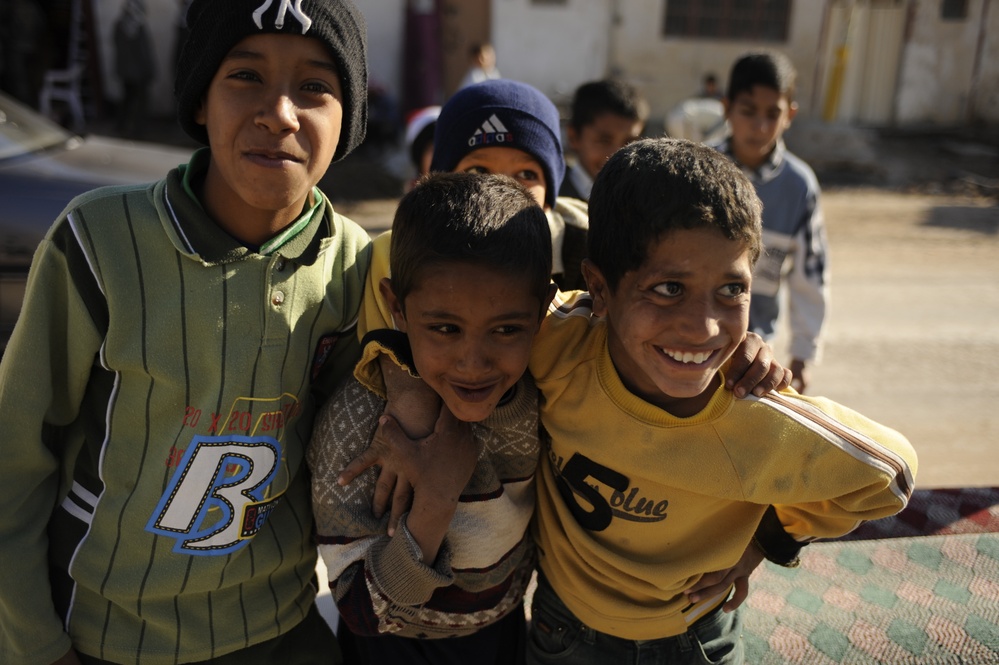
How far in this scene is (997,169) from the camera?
1375 centimetres

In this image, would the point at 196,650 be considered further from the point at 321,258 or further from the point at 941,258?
the point at 941,258

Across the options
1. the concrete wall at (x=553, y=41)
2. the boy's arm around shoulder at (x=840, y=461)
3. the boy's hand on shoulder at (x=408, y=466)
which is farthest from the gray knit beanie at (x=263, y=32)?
the concrete wall at (x=553, y=41)

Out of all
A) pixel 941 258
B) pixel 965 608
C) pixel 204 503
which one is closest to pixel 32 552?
pixel 204 503

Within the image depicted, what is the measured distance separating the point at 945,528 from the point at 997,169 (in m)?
13.4

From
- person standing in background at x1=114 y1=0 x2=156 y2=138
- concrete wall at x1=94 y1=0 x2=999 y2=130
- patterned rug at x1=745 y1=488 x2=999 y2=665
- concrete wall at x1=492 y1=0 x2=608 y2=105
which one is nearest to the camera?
patterned rug at x1=745 y1=488 x2=999 y2=665

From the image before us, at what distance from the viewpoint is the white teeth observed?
1546 mm

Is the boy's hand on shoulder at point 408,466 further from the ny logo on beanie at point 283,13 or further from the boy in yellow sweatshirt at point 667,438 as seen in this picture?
the ny logo on beanie at point 283,13

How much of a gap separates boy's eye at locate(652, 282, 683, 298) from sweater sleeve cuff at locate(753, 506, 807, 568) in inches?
24.2

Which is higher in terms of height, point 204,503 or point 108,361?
point 108,361

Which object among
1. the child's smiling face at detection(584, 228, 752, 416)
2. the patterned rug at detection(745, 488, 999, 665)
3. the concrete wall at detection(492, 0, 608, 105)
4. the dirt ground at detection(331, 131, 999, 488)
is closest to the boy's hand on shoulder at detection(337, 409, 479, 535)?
the child's smiling face at detection(584, 228, 752, 416)

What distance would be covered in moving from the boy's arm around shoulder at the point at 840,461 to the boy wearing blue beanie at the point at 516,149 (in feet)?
2.81

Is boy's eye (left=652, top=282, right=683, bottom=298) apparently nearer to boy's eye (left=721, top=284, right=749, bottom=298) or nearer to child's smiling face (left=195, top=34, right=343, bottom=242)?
boy's eye (left=721, top=284, right=749, bottom=298)

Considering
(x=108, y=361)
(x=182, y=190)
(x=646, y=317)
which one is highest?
(x=182, y=190)

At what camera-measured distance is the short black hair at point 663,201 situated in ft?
5.01
